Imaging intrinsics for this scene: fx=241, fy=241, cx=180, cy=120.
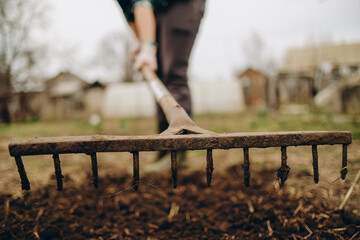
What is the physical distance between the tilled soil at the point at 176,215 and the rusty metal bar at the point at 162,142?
17 centimetres

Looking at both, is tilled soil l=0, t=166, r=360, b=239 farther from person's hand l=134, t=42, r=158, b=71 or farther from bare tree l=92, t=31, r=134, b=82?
bare tree l=92, t=31, r=134, b=82

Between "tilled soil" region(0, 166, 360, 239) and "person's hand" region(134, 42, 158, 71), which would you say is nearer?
"tilled soil" region(0, 166, 360, 239)

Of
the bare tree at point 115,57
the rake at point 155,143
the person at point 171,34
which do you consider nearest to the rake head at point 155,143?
the rake at point 155,143

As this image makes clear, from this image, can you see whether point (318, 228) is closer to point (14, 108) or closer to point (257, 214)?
point (257, 214)

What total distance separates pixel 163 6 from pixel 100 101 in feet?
50.4

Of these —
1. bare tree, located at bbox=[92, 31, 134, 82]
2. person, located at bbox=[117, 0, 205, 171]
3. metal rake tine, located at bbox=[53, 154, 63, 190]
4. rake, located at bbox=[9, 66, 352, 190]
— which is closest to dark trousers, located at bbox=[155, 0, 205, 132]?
person, located at bbox=[117, 0, 205, 171]

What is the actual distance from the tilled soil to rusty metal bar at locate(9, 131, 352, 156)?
0.17 metres

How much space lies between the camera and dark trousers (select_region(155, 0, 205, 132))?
183 cm

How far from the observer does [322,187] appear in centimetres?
146

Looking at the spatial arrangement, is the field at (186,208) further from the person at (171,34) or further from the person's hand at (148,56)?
the person's hand at (148,56)

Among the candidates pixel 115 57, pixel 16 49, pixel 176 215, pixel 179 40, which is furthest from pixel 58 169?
pixel 115 57

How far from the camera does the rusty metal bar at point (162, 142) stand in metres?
0.92

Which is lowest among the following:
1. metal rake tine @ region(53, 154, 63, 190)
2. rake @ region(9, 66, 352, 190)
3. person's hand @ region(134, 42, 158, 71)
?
metal rake tine @ region(53, 154, 63, 190)

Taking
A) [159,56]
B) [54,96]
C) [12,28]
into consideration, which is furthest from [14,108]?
[159,56]
